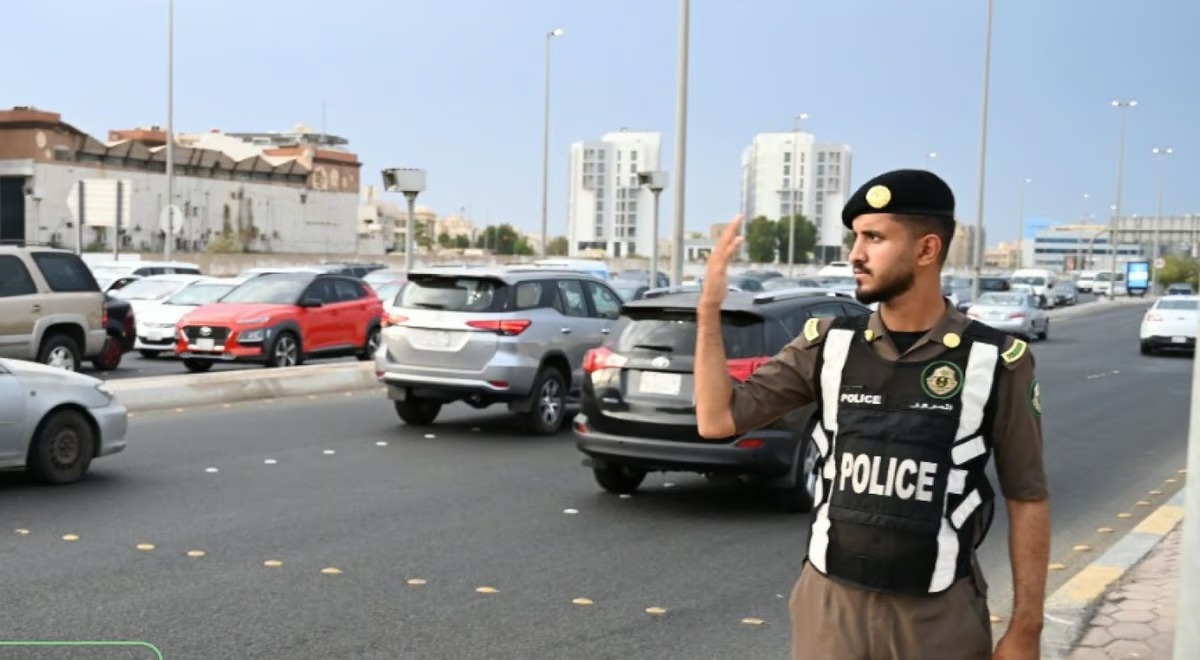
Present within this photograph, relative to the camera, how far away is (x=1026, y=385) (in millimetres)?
3033

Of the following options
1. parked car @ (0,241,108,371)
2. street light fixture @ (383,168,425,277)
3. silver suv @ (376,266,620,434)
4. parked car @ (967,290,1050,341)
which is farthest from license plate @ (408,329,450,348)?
parked car @ (967,290,1050,341)

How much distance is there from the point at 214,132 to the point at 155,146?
893 inches

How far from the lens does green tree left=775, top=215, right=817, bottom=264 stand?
459 ft

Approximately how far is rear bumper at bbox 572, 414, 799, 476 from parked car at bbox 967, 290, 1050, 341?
26245 millimetres

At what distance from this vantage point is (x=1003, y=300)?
38281 millimetres

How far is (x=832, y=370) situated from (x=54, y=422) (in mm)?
8382

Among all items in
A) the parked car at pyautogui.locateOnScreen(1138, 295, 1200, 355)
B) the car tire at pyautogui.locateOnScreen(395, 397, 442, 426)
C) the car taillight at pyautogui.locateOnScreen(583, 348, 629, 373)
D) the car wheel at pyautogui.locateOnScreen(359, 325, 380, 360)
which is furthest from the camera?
the parked car at pyautogui.locateOnScreen(1138, 295, 1200, 355)

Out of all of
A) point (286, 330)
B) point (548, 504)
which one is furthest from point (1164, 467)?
point (286, 330)

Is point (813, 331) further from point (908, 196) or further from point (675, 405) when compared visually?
point (675, 405)

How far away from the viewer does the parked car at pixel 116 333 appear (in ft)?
67.6

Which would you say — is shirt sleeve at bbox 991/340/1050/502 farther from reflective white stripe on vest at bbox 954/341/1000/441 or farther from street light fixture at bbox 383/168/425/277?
street light fixture at bbox 383/168/425/277

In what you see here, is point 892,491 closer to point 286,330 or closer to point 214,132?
point 286,330

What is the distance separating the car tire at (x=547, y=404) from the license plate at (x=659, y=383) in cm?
411

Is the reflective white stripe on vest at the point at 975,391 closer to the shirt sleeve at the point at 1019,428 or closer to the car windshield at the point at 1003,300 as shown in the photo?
the shirt sleeve at the point at 1019,428
